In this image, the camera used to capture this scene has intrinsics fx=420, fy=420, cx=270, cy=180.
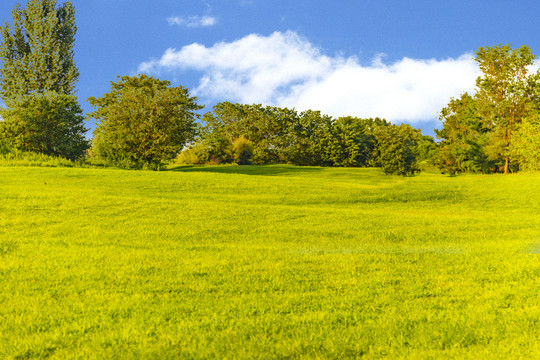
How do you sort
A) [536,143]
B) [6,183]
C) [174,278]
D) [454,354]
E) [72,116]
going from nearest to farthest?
[454,354] < [174,278] < [6,183] < [536,143] < [72,116]

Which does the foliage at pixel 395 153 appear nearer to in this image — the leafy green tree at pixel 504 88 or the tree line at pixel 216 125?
the tree line at pixel 216 125

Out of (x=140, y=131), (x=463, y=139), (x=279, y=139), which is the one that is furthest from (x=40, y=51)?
(x=463, y=139)

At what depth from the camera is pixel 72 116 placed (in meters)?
40.6

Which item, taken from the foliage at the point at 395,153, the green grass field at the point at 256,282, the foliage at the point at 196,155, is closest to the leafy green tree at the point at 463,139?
the foliage at the point at 395,153

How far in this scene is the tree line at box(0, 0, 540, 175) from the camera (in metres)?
36.4

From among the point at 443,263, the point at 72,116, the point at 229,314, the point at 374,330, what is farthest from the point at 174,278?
the point at 72,116

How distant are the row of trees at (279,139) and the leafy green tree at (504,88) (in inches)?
401

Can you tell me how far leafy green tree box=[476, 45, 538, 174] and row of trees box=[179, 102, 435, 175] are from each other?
10.2 meters

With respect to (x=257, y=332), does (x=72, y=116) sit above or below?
above

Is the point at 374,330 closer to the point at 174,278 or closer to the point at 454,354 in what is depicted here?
the point at 454,354

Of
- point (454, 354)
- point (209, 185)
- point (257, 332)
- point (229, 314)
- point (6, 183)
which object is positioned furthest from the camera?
point (209, 185)

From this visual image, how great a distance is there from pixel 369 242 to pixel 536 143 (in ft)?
107

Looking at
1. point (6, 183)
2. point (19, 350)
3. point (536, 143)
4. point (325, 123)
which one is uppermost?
point (325, 123)

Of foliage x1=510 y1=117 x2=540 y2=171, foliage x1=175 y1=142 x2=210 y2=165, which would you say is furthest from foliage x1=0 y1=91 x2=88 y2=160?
foliage x1=510 y1=117 x2=540 y2=171
